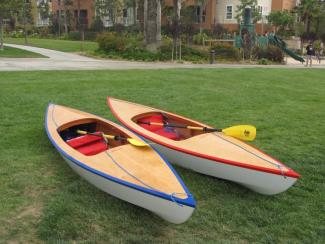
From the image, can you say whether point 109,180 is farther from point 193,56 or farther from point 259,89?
point 193,56

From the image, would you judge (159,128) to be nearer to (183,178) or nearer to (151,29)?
(183,178)

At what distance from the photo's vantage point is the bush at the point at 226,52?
76.6 ft

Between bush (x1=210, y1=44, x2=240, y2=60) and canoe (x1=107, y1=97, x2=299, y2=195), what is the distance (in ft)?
59.5

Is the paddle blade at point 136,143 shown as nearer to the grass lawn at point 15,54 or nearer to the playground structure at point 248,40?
the grass lawn at point 15,54

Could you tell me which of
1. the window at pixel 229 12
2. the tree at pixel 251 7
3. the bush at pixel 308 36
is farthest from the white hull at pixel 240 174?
the window at pixel 229 12

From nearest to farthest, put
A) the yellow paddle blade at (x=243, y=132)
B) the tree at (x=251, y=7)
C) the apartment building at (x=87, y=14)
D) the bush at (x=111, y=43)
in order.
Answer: the yellow paddle blade at (x=243, y=132), the bush at (x=111, y=43), the tree at (x=251, y=7), the apartment building at (x=87, y=14)

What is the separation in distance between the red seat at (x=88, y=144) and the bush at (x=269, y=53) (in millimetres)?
20344

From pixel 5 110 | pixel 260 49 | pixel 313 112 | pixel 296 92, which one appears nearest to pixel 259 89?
pixel 296 92

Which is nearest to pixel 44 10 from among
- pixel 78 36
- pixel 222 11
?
pixel 78 36

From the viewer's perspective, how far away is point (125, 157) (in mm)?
4430

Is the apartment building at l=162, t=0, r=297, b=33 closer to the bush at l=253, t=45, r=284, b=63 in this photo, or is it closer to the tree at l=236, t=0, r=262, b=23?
the tree at l=236, t=0, r=262, b=23

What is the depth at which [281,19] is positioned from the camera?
3906cm

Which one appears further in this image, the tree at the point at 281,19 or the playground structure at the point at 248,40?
the tree at the point at 281,19

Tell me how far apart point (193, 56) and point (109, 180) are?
19.5 metres
